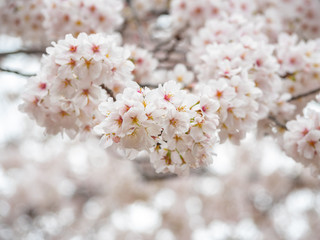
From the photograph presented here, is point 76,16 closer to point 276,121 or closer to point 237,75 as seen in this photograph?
point 237,75

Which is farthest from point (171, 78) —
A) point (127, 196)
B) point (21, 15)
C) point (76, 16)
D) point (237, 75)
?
point (127, 196)

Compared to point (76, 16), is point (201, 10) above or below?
below

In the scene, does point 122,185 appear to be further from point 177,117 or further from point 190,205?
point 177,117

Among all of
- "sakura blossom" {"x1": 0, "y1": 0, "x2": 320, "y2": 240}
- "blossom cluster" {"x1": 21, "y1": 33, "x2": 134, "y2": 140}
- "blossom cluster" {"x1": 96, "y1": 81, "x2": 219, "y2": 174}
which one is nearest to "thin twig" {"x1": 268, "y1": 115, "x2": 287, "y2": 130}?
"sakura blossom" {"x1": 0, "y1": 0, "x2": 320, "y2": 240}

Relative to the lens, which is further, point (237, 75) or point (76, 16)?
point (76, 16)

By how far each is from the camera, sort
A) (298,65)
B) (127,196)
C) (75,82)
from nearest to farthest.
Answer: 1. (75,82)
2. (298,65)
3. (127,196)

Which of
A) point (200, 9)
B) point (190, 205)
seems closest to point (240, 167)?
point (190, 205)

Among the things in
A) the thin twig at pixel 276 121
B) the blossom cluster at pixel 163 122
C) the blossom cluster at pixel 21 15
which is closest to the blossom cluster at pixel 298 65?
the thin twig at pixel 276 121
